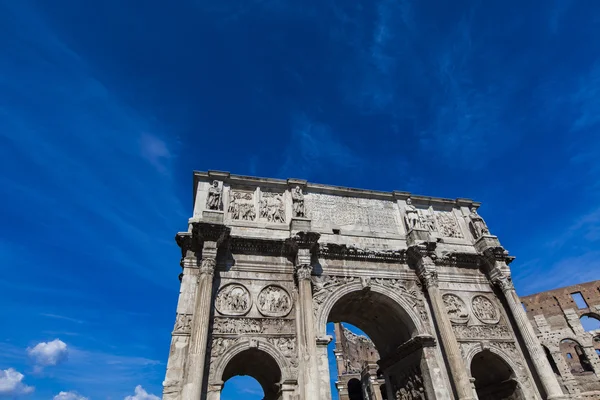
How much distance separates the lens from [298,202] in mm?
13391

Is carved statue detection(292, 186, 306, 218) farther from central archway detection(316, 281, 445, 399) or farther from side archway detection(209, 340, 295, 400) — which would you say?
side archway detection(209, 340, 295, 400)

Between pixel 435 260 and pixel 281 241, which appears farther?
pixel 435 260

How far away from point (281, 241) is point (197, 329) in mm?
3876

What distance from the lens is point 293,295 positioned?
11.6 metres

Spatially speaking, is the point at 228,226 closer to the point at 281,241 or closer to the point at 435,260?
the point at 281,241

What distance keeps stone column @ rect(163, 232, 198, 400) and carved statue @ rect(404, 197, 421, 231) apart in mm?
8195

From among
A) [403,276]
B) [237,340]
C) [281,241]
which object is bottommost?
[237,340]

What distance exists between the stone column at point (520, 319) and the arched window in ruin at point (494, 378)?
0.90m

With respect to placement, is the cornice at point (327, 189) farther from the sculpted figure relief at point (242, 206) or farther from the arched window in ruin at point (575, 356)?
the arched window in ruin at point (575, 356)

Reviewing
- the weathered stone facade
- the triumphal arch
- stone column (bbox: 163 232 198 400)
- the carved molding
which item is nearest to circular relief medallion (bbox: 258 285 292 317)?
the triumphal arch

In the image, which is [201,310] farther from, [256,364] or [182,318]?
[256,364]

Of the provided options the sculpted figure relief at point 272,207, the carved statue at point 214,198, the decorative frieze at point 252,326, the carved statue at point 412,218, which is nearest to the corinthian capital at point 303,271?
the decorative frieze at point 252,326

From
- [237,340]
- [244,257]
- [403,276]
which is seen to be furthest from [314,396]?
[403,276]

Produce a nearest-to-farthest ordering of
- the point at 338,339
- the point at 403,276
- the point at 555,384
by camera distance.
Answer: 1. the point at 555,384
2. the point at 403,276
3. the point at 338,339
